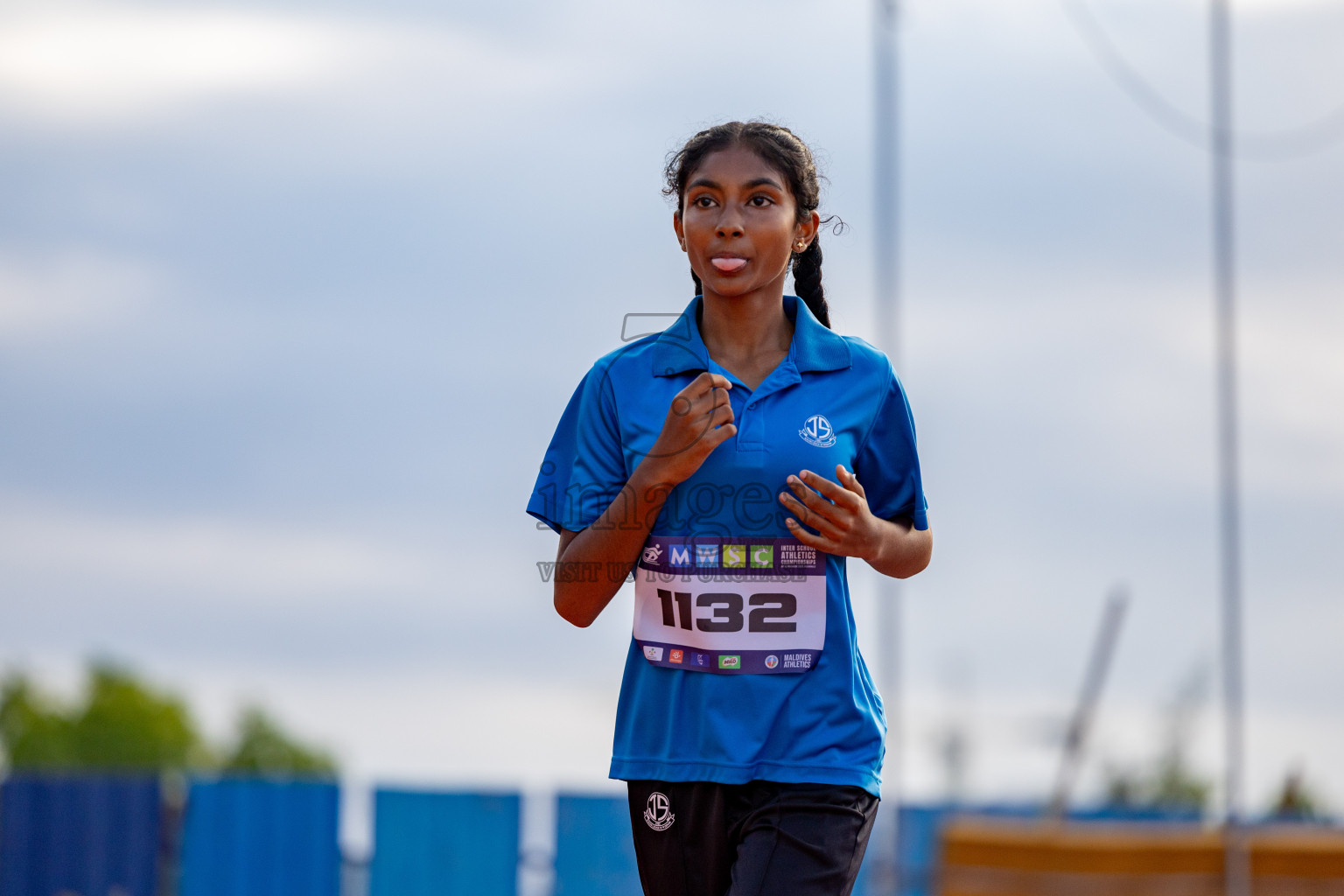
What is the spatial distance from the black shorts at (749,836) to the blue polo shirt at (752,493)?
0.04m

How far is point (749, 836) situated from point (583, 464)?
77cm

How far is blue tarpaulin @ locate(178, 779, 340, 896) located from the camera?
31.9 feet

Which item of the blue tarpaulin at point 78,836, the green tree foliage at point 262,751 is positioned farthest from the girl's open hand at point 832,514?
the green tree foliage at point 262,751

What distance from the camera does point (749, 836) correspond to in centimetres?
279

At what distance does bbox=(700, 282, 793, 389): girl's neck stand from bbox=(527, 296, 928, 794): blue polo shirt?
0.03 meters

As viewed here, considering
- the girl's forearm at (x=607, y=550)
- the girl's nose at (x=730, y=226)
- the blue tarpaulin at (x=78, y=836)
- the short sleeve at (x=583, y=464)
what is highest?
the girl's nose at (x=730, y=226)

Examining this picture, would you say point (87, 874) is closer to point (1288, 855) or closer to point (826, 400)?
point (1288, 855)

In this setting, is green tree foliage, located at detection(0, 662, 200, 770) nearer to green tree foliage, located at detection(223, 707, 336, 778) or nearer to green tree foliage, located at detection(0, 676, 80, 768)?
green tree foliage, located at detection(0, 676, 80, 768)

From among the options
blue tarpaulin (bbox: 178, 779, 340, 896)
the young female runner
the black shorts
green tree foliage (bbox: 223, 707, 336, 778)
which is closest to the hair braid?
the young female runner

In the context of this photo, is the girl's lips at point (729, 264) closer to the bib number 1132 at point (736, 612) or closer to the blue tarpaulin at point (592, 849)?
the bib number 1132 at point (736, 612)

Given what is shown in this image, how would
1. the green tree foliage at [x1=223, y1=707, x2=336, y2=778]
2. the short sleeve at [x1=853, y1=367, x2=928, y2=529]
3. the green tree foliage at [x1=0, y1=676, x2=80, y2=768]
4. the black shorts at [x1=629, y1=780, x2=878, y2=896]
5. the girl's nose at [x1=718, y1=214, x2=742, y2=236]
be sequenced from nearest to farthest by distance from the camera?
the black shorts at [x1=629, y1=780, x2=878, y2=896], the girl's nose at [x1=718, y1=214, x2=742, y2=236], the short sleeve at [x1=853, y1=367, x2=928, y2=529], the green tree foliage at [x1=0, y1=676, x2=80, y2=768], the green tree foliage at [x1=223, y1=707, x2=336, y2=778]

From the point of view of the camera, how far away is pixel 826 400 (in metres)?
3.03

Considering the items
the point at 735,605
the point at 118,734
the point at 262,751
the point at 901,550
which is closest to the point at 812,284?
the point at 901,550

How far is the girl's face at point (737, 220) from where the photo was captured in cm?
301
